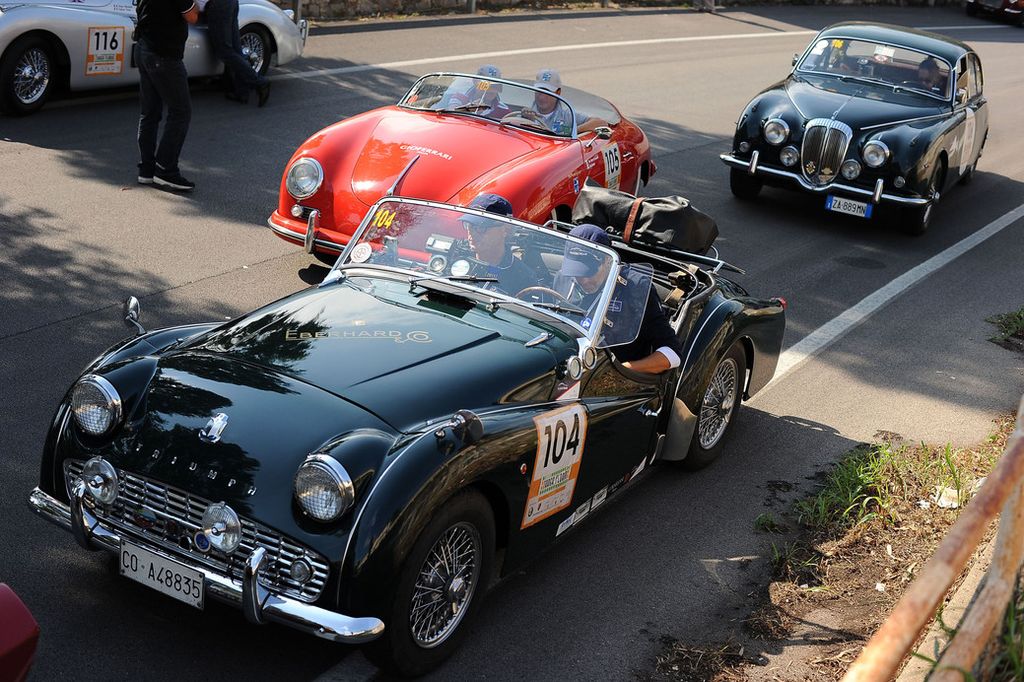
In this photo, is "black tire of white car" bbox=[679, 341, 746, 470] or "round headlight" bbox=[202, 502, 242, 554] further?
"black tire of white car" bbox=[679, 341, 746, 470]

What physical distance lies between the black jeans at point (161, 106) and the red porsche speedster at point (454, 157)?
1832 mm

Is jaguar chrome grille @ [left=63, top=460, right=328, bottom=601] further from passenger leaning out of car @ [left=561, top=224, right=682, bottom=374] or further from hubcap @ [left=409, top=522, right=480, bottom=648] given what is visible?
passenger leaning out of car @ [left=561, top=224, right=682, bottom=374]

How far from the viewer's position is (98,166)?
430 inches

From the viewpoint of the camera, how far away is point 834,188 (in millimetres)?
11781

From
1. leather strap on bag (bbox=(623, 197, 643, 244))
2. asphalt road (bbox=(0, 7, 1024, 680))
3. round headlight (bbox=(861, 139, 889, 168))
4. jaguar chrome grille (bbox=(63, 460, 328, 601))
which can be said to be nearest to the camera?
jaguar chrome grille (bbox=(63, 460, 328, 601))

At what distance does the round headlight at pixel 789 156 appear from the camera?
39.1 feet

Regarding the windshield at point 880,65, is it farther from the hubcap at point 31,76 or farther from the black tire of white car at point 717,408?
the hubcap at point 31,76

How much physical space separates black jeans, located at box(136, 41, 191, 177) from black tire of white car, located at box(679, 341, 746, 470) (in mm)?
5926

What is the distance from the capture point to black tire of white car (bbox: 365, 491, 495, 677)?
4270 mm

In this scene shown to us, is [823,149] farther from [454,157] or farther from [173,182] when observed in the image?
[173,182]

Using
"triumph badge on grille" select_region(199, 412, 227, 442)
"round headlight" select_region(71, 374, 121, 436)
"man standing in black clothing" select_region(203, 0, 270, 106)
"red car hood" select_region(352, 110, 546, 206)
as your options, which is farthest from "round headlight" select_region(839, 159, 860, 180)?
"round headlight" select_region(71, 374, 121, 436)

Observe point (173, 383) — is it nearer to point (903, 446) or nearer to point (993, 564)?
point (993, 564)

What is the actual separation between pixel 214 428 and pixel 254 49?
1094cm

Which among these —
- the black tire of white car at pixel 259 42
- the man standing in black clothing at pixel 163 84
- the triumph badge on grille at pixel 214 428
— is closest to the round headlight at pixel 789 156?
the man standing in black clothing at pixel 163 84
